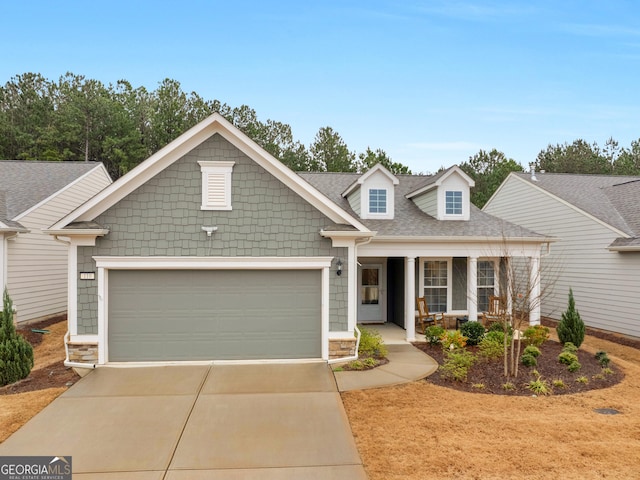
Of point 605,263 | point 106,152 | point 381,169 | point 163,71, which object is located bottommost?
point 605,263

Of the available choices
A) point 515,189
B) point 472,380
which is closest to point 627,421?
point 472,380

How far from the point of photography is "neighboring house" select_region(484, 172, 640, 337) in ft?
41.0

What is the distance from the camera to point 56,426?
570 cm

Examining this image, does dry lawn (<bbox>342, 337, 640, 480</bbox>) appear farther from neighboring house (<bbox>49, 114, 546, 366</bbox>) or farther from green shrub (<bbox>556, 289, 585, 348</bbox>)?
green shrub (<bbox>556, 289, 585, 348</bbox>)

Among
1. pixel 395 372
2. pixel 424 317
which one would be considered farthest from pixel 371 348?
pixel 424 317

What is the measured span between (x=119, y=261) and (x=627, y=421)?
378 inches

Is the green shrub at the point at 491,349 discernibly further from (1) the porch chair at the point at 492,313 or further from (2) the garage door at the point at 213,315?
(2) the garage door at the point at 213,315

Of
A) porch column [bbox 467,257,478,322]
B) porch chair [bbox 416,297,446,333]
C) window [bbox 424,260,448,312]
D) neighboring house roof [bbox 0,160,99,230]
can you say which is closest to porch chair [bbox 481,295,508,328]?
porch column [bbox 467,257,478,322]

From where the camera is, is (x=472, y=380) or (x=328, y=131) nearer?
(x=472, y=380)

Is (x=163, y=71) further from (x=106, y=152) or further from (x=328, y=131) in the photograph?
(x=328, y=131)

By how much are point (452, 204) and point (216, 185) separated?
762 cm

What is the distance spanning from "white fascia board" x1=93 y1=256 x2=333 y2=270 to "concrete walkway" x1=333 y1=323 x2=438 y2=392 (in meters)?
2.35

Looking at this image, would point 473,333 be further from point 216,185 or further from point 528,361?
point 216,185

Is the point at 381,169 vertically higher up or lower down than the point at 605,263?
higher up
